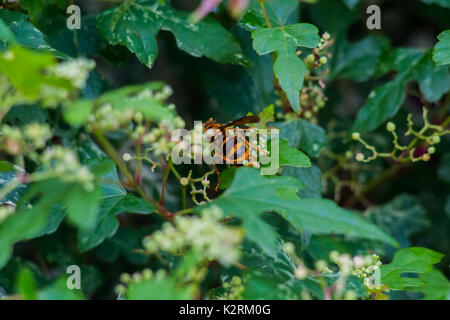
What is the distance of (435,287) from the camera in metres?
1.20

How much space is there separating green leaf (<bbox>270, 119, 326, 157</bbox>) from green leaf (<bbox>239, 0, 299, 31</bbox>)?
0.27 metres

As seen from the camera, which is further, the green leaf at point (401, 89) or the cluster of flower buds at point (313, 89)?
the green leaf at point (401, 89)

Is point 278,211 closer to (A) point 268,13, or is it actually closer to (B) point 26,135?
(B) point 26,135

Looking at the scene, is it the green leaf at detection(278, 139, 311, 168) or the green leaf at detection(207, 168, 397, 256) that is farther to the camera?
the green leaf at detection(278, 139, 311, 168)

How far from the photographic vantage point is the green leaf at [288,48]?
1.02m

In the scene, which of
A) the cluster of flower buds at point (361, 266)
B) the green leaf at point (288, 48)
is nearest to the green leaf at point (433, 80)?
the green leaf at point (288, 48)

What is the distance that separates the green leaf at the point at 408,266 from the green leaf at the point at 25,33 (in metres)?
0.87

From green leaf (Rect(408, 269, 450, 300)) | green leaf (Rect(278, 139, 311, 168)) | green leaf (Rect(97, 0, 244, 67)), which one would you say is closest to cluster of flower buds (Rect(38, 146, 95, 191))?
green leaf (Rect(278, 139, 311, 168))

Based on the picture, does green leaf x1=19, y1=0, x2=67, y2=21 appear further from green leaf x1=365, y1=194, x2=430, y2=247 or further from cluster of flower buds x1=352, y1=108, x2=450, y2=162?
green leaf x1=365, y1=194, x2=430, y2=247

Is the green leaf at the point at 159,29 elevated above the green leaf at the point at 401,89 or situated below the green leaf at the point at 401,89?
above

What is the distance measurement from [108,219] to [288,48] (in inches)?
21.3

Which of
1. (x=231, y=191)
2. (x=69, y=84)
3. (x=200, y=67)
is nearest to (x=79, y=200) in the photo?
(x=69, y=84)

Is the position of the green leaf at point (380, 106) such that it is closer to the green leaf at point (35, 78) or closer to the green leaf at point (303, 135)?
the green leaf at point (303, 135)

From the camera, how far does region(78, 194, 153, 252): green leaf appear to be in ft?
2.95
